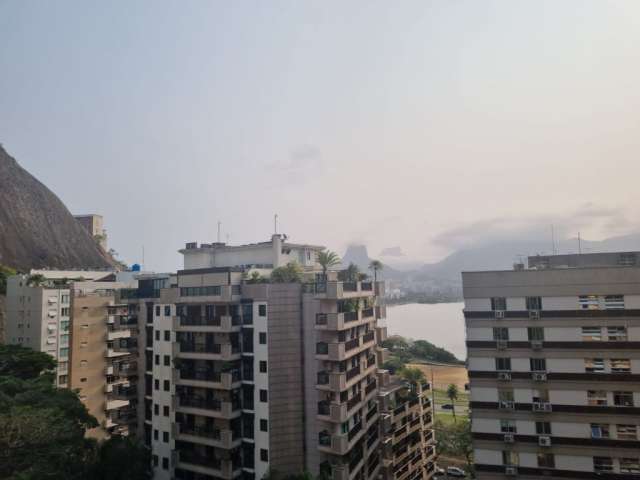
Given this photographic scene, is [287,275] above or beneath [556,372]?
above

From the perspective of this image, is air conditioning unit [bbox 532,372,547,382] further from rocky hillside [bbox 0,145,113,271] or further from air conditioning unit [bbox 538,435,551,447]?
rocky hillside [bbox 0,145,113,271]

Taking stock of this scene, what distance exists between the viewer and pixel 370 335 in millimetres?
45000

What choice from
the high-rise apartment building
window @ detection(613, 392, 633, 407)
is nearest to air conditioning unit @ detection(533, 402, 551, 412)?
the high-rise apartment building

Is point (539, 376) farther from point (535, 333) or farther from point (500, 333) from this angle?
point (500, 333)

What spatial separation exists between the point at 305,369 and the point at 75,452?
720 inches

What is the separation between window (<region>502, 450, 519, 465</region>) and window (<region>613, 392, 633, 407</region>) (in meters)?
7.61

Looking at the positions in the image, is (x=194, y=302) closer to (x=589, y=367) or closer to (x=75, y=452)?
(x=75, y=452)

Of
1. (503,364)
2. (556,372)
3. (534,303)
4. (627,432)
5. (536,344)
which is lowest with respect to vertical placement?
(627,432)

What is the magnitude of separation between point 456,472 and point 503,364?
40.1 metres

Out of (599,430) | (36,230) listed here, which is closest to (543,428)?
(599,430)

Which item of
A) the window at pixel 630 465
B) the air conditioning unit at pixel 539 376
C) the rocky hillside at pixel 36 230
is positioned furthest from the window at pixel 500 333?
the rocky hillside at pixel 36 230

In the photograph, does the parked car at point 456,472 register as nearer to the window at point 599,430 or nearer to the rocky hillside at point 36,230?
the window at point 599,430

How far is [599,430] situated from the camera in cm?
2914

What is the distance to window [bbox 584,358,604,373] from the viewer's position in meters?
29.6
